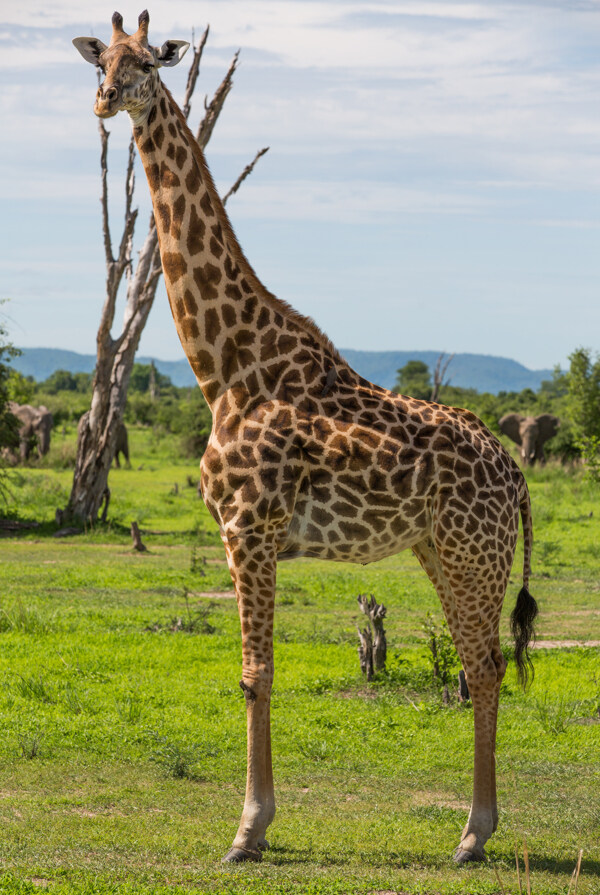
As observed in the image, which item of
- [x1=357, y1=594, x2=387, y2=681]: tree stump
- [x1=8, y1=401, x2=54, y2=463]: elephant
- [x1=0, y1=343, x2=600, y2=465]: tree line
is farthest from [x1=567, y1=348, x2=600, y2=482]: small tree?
[x1=357, y1=594, x2=387, y2=681]: tree stump

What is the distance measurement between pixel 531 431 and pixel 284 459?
112 ft

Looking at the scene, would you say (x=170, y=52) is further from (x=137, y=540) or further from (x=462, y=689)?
(x=137, y=540)

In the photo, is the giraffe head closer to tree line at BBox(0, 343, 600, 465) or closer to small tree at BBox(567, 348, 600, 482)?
tree line at BBox(0, 343, 600, 465)

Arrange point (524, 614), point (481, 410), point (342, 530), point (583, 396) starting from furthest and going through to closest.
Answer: point (481, 410) → point (583, 396) → point (524, 614) → point (342, 530)

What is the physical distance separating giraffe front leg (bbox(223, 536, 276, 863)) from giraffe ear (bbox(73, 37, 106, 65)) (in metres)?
2.80

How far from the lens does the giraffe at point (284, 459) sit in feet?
19.3

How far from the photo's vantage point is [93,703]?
9266 mm

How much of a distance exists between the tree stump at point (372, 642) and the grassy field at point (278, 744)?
141 millimetres

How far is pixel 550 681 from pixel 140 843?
572 cm

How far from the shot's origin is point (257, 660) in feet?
19.4

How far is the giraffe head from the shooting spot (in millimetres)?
5621

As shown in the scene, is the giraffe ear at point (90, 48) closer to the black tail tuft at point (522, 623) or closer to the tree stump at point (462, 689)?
the black tail tuft at point (522, 623)

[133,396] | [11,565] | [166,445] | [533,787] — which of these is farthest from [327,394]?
[133,396]

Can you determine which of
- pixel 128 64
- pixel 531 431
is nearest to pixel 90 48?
pixel 128 64
